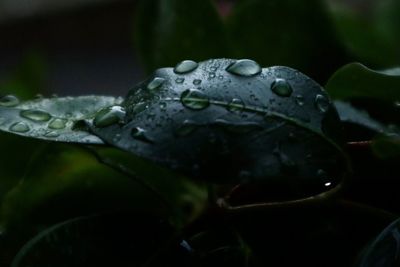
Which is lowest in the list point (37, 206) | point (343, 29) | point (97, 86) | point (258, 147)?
point (97, 86)

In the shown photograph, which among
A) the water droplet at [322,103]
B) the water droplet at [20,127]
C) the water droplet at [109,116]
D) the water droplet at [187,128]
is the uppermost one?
the water droplet at [187,128]

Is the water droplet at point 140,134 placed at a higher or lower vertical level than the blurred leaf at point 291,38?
higher

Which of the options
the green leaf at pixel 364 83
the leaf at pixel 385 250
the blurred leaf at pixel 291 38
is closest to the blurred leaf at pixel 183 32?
the blurred leaf at pixel 291 38

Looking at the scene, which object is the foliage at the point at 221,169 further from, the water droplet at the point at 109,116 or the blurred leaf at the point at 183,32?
the blurred leaf at the point at 183,32

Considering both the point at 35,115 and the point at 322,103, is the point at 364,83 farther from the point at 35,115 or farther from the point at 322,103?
the point at 35,115

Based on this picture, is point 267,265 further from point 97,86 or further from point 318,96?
point 97,86

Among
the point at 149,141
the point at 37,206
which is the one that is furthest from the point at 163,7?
the point at 149,141
